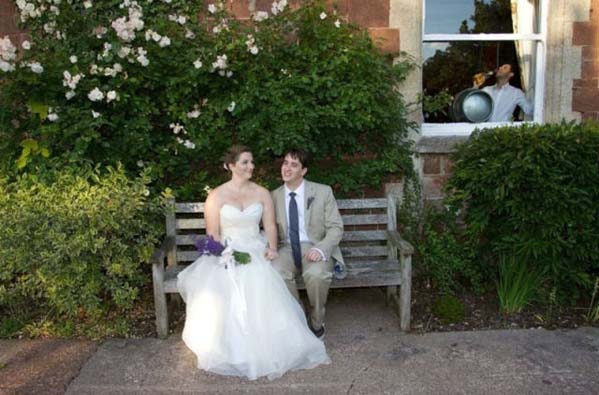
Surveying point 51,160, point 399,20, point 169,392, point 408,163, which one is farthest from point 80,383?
point 399,20

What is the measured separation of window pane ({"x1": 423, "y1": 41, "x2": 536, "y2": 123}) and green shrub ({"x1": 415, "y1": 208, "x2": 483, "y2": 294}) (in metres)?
1.27

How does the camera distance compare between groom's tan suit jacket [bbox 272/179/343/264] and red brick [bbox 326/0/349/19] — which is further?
red brick [bbox 326/0/349/19]

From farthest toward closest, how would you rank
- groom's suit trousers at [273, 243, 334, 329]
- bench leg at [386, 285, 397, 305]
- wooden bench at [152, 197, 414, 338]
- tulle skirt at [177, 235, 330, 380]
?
bench leg at [386, 285, 397, 305] < wooden bench at [152, 197, 414, 338] < groom's suit trousers at [273, 243, 334, 329] < tulle skirt at [177, 235, 330, 380]

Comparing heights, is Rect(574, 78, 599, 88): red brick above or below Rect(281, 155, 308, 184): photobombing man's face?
above

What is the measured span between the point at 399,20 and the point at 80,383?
3.93m

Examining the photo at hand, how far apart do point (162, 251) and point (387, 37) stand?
108 inches

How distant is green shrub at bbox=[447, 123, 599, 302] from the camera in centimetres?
457

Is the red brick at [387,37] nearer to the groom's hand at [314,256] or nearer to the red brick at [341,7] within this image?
the red brick at [341,7]

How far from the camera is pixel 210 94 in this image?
201 inches

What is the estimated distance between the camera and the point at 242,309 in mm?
3898

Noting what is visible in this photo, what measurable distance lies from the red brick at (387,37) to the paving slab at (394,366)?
8.06ft

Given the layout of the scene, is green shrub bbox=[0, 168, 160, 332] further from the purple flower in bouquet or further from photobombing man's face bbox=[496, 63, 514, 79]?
photobombing man's face bbox=[496, 63, 514, 79]

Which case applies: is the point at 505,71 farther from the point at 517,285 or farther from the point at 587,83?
the point at 517,285

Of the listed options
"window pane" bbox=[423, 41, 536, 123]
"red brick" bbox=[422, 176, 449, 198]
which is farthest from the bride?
"window pane" bbox=[423, 41, 536, 123]
